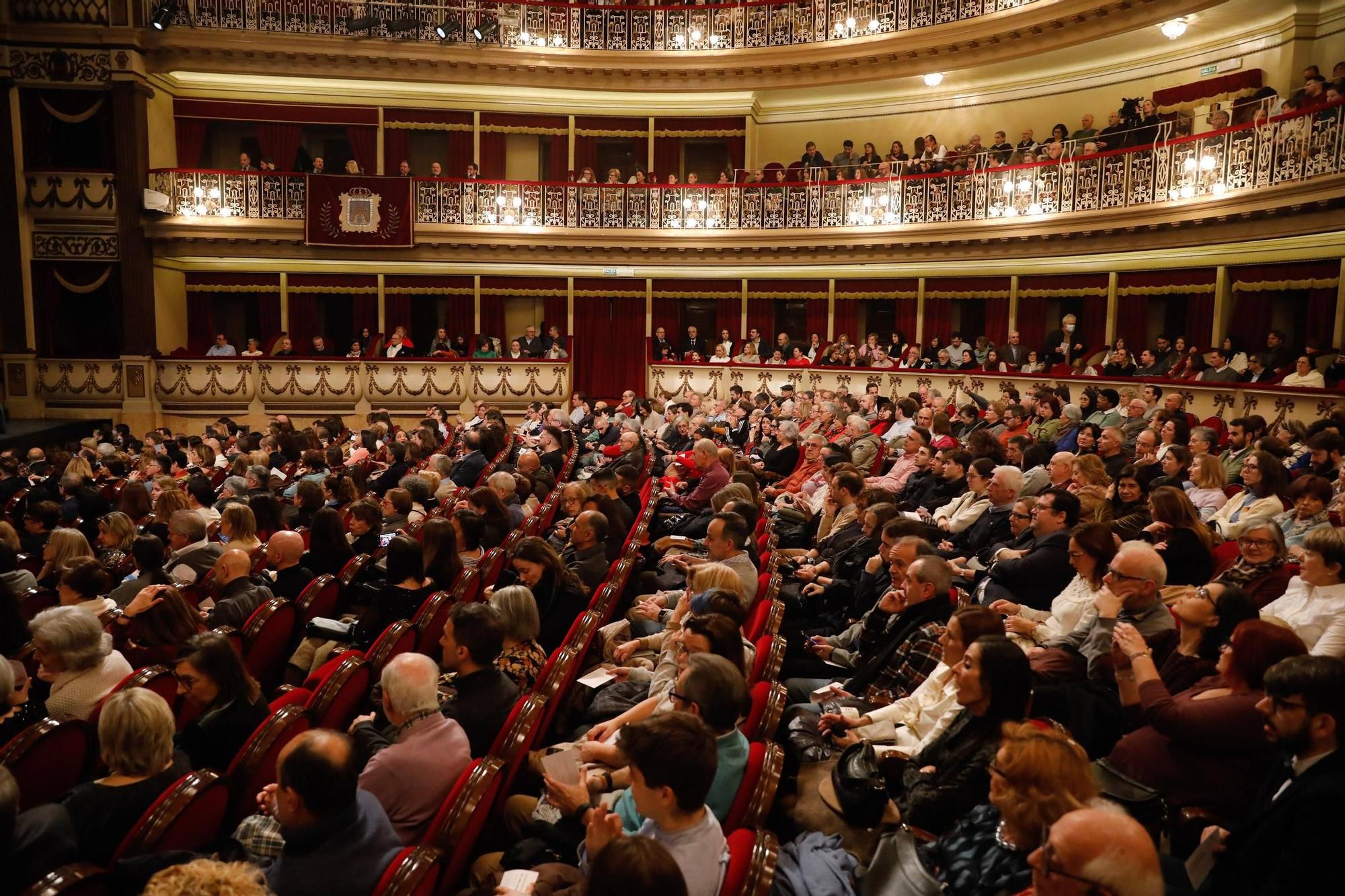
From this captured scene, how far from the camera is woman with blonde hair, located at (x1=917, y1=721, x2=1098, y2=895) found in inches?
81.6

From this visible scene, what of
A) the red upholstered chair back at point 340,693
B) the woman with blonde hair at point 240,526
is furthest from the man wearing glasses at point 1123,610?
the woman with blonde hair at point 240,526

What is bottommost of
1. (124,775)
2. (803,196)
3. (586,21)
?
(124,775)

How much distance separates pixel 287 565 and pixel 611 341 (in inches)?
496

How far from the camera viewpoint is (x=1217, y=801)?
260 cm

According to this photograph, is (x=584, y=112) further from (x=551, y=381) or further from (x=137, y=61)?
(x=137, y=61)

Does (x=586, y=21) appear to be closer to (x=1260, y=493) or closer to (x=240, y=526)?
(x=240, y=526)

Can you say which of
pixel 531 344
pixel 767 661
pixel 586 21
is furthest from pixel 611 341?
pixel 767 661

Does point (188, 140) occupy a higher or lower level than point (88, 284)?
higher

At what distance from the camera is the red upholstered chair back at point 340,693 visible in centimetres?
316

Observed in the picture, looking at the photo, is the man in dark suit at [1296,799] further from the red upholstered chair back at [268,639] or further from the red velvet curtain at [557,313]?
the red velvet curtain at [557,313]

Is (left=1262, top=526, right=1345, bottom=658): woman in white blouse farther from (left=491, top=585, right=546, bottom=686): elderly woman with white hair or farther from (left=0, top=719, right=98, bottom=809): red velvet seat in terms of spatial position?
(left=0, top=719, right=98, bottom=809): red velvet seat

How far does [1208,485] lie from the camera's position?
564 centimetres

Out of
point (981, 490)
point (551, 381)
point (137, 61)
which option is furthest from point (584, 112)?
point (981, 490)

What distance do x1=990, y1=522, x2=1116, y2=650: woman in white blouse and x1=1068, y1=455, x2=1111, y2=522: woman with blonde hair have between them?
1343mm
